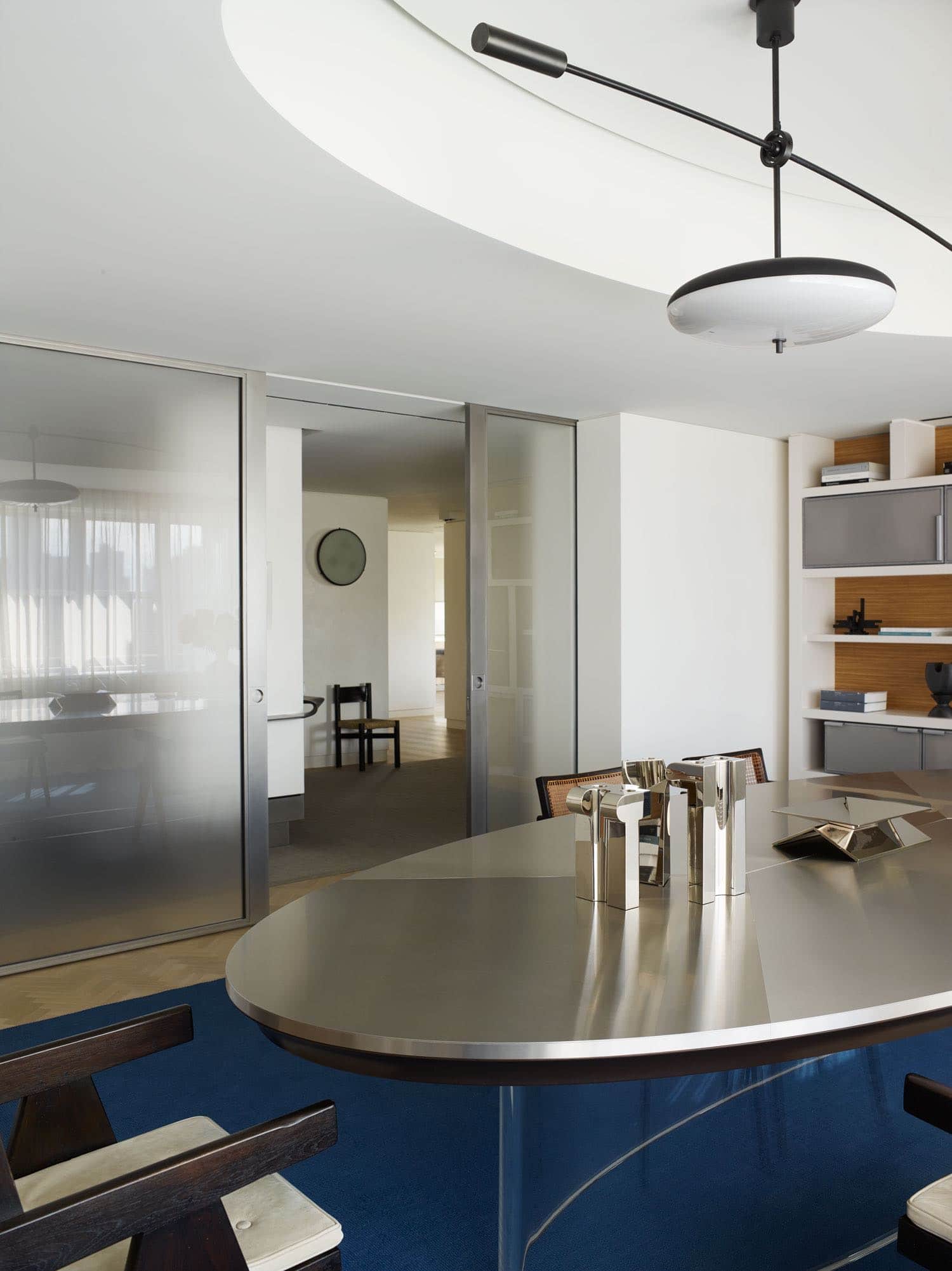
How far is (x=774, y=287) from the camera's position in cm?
199

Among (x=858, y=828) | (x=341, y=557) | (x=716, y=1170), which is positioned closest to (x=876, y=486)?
(x=858, y=828)

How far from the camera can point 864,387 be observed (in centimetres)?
504

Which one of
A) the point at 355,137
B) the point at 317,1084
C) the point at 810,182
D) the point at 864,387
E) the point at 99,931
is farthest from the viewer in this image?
the point at 864,387

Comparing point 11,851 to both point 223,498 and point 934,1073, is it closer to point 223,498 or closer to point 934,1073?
point 223,498

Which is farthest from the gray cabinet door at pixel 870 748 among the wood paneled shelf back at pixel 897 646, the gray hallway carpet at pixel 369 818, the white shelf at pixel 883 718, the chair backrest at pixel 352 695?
the chair backrest at pixel 352 695

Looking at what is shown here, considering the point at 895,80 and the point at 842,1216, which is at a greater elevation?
the point at 895,80

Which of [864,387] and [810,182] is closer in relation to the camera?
[810,182]

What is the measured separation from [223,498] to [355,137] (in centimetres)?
224

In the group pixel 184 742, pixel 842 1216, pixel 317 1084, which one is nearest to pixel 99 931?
pixel 184 742

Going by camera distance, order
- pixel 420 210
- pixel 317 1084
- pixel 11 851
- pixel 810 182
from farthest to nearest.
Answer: pixel 11 851
pixel 810 182
pixel 317 1084
pixel 420 210

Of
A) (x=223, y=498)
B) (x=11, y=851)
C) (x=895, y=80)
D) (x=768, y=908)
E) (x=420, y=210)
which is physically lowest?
(x=11, y=851)

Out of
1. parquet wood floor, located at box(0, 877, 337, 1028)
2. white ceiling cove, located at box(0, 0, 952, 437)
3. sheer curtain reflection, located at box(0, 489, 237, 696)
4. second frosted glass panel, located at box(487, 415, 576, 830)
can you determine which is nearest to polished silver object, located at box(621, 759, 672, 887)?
white ceiling cove, located at box(0, 0, 952, 437)

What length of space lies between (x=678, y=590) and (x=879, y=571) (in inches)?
48.0

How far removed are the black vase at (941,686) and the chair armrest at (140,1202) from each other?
5.29 m
